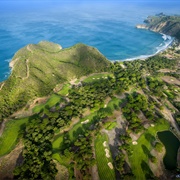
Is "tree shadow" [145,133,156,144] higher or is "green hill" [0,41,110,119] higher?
"green hill" [0,41,110,119]

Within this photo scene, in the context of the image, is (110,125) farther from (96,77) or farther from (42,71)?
(42,71)

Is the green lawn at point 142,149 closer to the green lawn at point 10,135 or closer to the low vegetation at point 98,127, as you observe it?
the low vegetation at point 98,127

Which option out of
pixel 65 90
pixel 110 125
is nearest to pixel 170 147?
pixel 110 125

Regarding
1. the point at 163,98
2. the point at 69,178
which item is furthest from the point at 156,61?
the point at 69,178

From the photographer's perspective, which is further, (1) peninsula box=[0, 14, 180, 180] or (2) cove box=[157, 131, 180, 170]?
(2) cove box=[157, 131, 180, 170]

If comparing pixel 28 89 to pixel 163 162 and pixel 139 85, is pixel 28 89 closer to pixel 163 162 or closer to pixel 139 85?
pixel 139 85

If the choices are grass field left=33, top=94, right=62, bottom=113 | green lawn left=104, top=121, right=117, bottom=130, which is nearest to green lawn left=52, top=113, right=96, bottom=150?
green lawn left=104, top=121, right=117, bottom=130

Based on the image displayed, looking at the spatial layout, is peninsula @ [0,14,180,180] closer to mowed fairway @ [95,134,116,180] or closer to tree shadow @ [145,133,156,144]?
mowed fairway @ [95,134,116,180]
